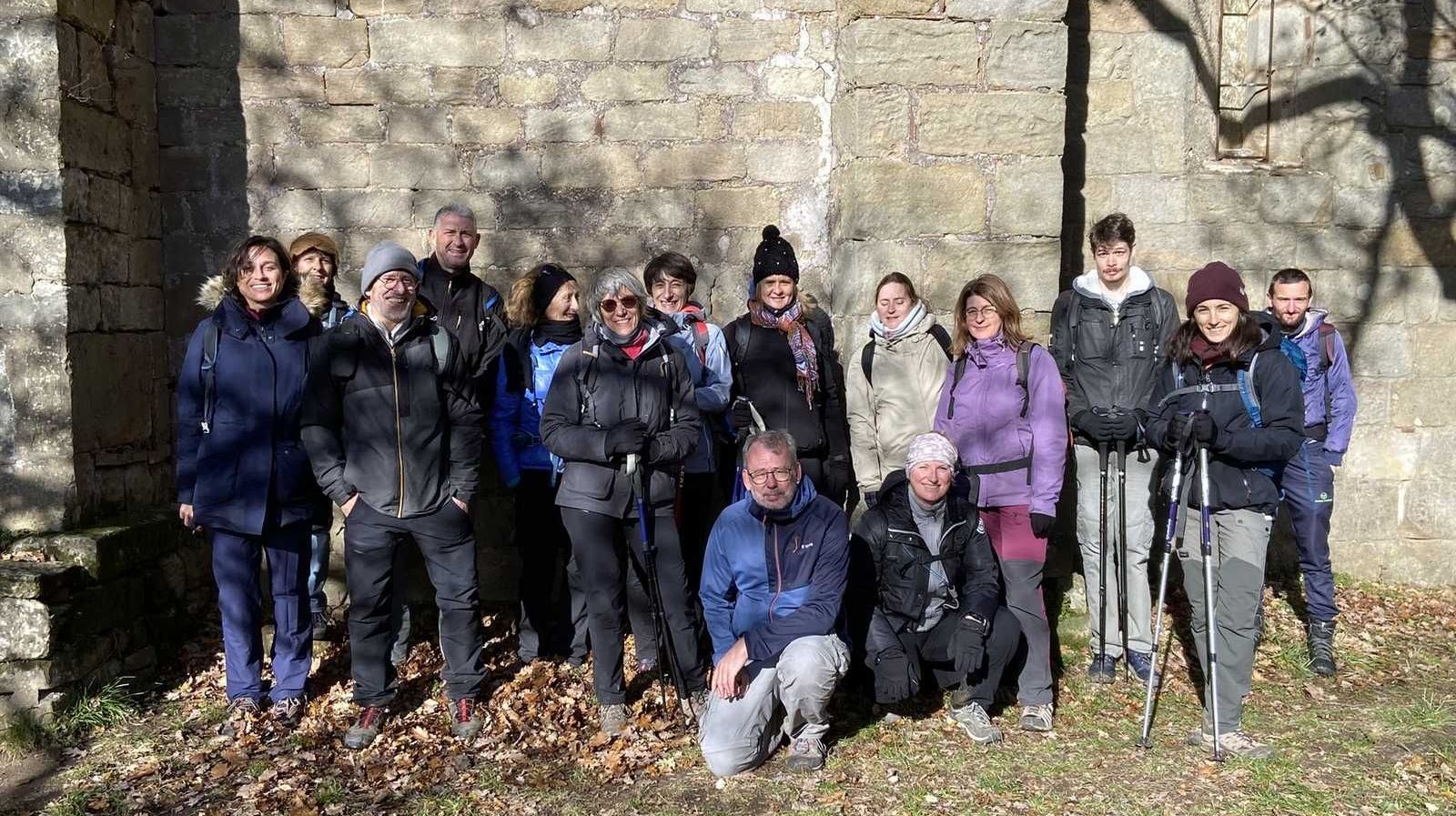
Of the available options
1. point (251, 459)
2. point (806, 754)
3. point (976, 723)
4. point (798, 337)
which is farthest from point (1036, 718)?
point (251, 459)

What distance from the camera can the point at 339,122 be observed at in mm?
5609

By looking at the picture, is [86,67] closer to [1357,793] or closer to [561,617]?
[561,617]

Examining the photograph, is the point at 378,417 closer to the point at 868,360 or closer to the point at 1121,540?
the point at 868,360

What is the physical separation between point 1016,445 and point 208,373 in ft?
10.6

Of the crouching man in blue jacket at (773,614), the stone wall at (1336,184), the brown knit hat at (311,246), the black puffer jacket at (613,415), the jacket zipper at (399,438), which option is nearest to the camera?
the crouching man in blue jacket at (773,614)

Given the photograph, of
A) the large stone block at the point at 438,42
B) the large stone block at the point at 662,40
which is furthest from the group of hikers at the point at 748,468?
the large stone block at the point at 662,40

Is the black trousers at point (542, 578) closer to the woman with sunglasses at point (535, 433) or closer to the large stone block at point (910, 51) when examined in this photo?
the woman with sunglasses at point (535, 433)

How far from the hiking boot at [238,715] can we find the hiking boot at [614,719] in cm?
139

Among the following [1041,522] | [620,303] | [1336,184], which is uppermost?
[1336,184]

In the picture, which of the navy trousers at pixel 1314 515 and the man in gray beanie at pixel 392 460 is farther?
the navy trousers at pixel 1314 515

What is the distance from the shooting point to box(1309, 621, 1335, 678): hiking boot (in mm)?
5051

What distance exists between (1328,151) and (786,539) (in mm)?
4216

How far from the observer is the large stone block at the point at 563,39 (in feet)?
18.5

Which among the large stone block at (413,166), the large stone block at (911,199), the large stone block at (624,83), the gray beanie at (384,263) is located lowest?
the gray beanie at (384,263)
